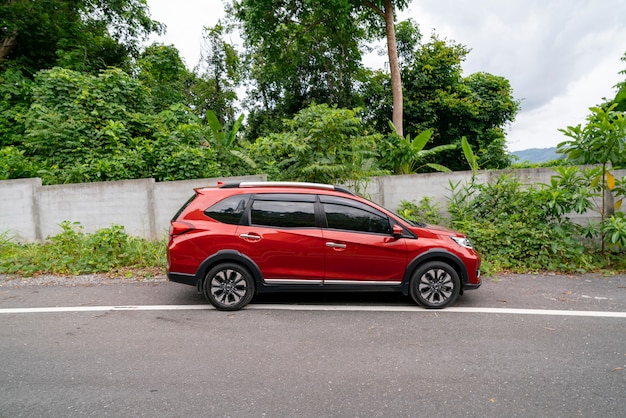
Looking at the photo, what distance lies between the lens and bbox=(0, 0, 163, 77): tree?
13922 millimetres

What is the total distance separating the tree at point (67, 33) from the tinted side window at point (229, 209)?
1166 cm

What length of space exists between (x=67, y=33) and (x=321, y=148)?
12471mm

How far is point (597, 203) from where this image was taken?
322 inches

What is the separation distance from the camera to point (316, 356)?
3.97 metres

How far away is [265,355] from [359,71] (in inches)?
780

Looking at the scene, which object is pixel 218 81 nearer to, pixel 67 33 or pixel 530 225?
pixel 67 33

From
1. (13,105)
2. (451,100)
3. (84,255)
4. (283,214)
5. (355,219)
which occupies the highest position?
(451,100)

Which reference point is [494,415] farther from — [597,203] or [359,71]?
[359,71]

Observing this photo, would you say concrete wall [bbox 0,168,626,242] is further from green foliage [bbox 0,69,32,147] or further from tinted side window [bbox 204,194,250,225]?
tinted side window [bbox 204,194,250,225]

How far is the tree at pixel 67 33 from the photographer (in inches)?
548

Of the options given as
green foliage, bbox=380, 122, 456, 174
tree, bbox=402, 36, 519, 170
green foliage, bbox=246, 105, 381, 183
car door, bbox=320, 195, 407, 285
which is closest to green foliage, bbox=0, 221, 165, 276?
green foliage, bbox=246, 105, 381, 183

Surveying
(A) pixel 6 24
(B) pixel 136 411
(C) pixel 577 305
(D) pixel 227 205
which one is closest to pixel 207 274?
(D) pixel 227 205

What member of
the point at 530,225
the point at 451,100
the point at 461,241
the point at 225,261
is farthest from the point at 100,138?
the point at 451,100

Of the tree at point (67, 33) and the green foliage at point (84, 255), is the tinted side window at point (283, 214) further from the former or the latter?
the tree at point (67, 33)
